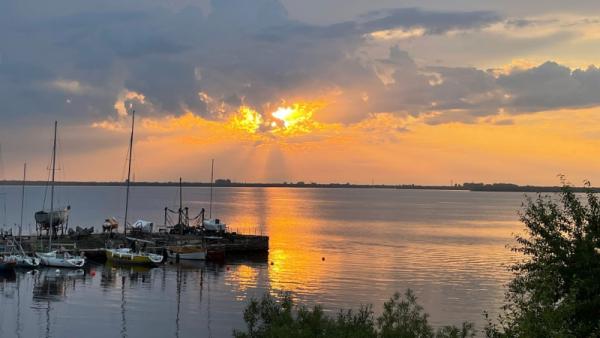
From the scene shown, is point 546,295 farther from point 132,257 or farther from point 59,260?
point 132,257

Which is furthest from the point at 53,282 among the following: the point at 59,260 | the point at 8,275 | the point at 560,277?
the point at 560,277

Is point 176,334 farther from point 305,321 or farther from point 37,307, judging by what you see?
point 305,321

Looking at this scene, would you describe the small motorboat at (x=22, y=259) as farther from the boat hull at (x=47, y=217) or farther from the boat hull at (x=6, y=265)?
the boat hull at (x=47, y=217)

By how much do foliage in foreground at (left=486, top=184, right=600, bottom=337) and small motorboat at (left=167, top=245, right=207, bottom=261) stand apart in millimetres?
69184

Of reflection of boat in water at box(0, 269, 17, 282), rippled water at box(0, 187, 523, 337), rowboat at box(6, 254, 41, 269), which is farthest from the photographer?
rowboat at box(6, 254, 41, 269)

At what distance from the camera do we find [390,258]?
320ft

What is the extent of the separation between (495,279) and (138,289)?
46.3m

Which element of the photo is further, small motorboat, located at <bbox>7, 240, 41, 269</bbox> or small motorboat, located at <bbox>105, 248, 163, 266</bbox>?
small motorboat, located at <bbox>105, 248, 163, 266</bbox>

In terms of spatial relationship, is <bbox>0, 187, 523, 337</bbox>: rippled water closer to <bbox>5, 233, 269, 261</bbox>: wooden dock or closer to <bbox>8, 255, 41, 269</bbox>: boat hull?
<bbox>8, 255, 41, 269</bbox>: boat hull

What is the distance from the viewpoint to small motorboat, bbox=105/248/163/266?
272 feet

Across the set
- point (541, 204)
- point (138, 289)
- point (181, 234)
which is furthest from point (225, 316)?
point (181, 234)

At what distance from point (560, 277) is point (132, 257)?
69.8 m

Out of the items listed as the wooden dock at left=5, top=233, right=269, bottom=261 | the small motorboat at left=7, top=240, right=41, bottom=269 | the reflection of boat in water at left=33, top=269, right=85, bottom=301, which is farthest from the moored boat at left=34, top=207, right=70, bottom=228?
the reflection of boat in water at left=33, top=269, right=85, bottom=301

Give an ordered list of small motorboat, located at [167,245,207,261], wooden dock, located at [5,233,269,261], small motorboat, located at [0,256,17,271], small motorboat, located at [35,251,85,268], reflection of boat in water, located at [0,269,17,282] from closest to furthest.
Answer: reflection of boat in water, located at [0,269,17,282], small motorboat, located at [0,256,17,271], small motorboat, located at [35,251,85,268], wooden dock, located at [5,233,269,261], small motorboat, located at [167,245,207,261]
